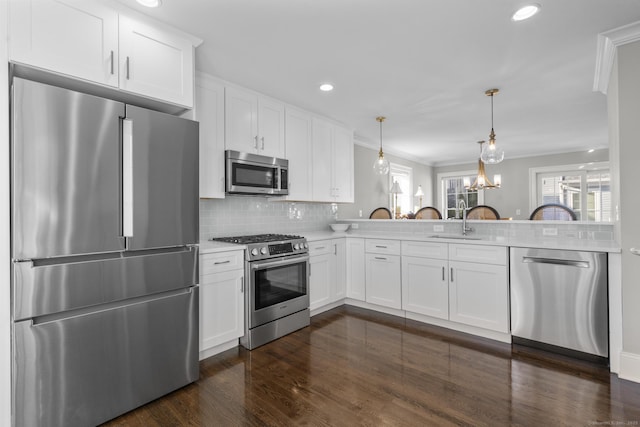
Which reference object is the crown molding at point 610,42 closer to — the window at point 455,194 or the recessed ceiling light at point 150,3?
the recessed ceiling light at point 150,3

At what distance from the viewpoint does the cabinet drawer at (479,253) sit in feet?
9.41

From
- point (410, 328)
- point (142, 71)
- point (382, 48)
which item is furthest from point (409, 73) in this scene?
point (410, 328)

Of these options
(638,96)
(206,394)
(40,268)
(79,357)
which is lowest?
(206,394)

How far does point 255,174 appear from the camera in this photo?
10.4ft

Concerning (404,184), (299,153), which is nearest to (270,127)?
(299,153)

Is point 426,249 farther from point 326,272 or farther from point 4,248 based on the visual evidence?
point 4,248

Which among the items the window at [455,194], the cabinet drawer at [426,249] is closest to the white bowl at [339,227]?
the cabinet drawer at [426,249]

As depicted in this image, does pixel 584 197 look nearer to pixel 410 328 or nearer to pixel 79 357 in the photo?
pixel 410 328

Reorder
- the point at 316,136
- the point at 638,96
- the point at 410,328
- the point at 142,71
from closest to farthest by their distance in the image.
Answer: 1. the point at 142,71
2. the point at 638,96
3. the point at 410,328
4. the point at 316,136

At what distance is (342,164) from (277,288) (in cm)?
207

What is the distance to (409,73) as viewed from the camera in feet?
9.52

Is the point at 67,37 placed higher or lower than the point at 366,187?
higher

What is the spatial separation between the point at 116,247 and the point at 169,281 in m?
0.39

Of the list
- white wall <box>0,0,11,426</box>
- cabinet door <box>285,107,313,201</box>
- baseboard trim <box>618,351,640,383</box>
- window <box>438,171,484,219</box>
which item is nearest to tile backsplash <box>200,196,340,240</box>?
cabinet door <box>285,107,313,201</box>
